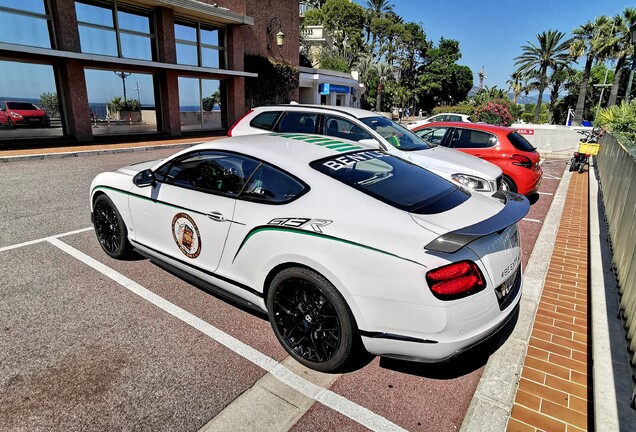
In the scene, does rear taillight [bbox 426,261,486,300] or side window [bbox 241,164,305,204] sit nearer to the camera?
rear taillight [bbox 426,261,486,300]

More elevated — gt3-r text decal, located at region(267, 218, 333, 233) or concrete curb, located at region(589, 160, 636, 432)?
gt3-r text decal, located at region(267, 218, 333, 233)

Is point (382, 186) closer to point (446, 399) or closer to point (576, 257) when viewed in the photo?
point (446, 399)

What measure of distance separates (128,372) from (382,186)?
230 cm

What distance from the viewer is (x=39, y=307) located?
356 cm

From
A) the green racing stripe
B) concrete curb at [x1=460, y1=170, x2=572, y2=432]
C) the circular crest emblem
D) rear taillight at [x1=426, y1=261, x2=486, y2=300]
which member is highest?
the green racing stripe

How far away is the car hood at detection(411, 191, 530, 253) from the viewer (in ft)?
7.63

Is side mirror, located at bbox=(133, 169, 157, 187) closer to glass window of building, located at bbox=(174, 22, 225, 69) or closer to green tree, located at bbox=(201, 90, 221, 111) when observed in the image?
glass window of building, located at bbox=(174, 22, 225, 69)

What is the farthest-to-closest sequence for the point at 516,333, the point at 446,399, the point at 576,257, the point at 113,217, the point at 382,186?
the point at 576,257
the point at 113,217
the point at 516,333
the point at 382,186
the point at 446,399

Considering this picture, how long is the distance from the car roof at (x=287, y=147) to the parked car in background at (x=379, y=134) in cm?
249

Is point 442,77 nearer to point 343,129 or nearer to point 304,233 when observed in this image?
point 343,129

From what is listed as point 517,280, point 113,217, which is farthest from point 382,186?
point 113,217

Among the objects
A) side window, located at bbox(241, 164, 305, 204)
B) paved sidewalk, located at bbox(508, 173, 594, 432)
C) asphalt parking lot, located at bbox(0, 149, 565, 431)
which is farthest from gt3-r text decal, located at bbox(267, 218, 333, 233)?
paved sidewalk, located at bbox(508, 173, 594, 432)

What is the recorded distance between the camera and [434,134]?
850cm

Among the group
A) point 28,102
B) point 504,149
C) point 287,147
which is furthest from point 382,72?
point 287,147
